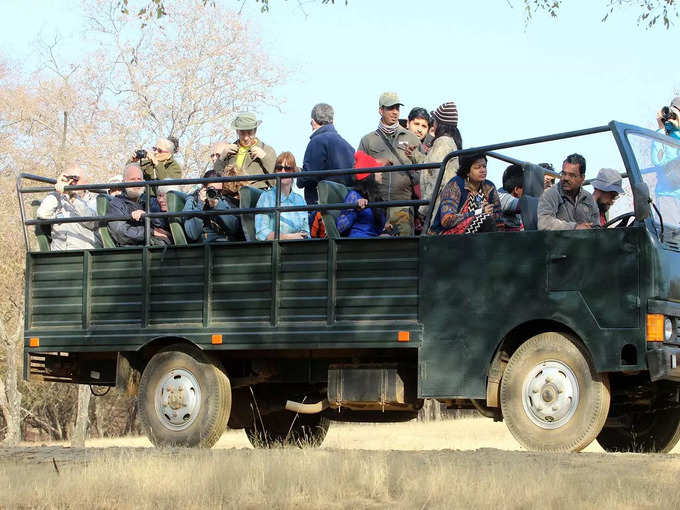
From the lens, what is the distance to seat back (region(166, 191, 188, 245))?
1192 cm

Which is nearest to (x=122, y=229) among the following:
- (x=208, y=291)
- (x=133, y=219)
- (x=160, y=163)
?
(x=133, y=219)

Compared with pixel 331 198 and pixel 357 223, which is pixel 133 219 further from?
pixel 357 223

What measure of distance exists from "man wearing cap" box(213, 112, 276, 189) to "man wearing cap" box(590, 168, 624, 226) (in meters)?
3.51

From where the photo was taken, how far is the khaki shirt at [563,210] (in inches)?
390

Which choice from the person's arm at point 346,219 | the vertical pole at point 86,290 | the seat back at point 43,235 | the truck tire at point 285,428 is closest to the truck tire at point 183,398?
the vertical pole at point 86,290

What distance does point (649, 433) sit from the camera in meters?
11.2

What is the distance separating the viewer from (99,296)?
1209cm

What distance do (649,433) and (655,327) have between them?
2.12 metres

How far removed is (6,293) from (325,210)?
26.4m

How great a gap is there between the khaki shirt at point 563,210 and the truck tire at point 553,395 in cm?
85

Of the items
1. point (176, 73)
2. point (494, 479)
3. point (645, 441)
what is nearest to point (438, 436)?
point (176, 73)

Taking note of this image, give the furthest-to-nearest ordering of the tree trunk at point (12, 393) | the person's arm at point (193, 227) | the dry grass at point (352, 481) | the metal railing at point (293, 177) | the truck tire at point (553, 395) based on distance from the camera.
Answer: the tree trunk at point (12, 393), the person's arm at point (193, 227), the metal railing at point (293, 177), the truck tire at point (553, 395), the dry grass at point (352, 481)

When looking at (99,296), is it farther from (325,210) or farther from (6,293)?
(6,293)

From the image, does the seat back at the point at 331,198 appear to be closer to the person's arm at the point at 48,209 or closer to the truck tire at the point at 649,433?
the truck tire at the point at 649,433
